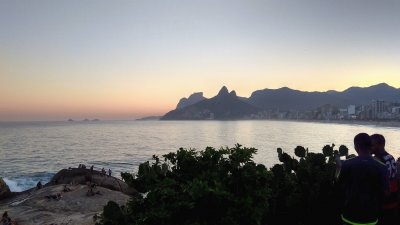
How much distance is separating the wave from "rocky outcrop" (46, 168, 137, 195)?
9974 mm

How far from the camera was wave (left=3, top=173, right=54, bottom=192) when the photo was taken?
47784 mm

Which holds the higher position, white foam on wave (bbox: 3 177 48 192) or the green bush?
the green bush

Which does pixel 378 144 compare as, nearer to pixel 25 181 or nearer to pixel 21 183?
pixel 21 183

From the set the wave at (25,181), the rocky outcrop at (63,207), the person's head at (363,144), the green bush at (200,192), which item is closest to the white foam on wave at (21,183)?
the wave at (25,181)

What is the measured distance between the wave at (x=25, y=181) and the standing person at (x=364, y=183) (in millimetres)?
49160

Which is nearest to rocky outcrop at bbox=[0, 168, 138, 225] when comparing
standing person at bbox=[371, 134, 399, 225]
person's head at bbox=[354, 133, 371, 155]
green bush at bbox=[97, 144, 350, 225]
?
green bush at bbox=[97, 144, 350, 225]

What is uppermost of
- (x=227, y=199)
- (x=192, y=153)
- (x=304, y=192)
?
(x=192, y=153)

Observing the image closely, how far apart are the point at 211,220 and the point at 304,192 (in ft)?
17.5

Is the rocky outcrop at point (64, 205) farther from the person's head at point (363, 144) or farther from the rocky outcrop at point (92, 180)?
the person's head at point (363, 144)

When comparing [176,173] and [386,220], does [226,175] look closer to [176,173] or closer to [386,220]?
[176,173]

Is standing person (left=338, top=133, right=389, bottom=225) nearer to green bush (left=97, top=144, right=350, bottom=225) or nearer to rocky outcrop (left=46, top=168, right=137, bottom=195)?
green bush (left=97, top=144, right=350, bottom=225)

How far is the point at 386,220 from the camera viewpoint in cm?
753

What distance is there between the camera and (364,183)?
18.2ft

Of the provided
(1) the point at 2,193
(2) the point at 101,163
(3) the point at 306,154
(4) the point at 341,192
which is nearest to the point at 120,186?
(1) the point at 2,193
